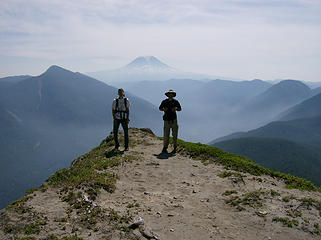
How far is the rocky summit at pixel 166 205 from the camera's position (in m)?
7.68

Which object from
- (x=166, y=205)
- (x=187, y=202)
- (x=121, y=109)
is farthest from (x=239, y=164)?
(x=121, y=109)

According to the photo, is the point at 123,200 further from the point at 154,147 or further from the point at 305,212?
the point at 154,147

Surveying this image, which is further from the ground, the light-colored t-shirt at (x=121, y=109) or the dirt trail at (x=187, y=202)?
the light-colored t-shirt at (x=121, y=109)

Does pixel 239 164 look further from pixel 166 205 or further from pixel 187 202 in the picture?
pixel 166 205

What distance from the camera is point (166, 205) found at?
31.9 ft

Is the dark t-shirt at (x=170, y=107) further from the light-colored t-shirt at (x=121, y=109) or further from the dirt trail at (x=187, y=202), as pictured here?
the dirt trail at (x=187, y=202)

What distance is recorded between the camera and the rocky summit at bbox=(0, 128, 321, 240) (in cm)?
768

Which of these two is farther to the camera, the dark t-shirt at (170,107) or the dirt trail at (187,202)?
the dark t-shirt at (170,107)

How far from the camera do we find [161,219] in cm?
863

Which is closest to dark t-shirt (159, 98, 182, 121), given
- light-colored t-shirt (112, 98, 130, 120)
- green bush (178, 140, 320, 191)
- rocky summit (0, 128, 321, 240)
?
light-colored t-shirt (112, 98, 130, 120)

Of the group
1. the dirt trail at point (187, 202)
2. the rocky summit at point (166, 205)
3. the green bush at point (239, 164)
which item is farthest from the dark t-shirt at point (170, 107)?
the rocky summit at point (166, 205)

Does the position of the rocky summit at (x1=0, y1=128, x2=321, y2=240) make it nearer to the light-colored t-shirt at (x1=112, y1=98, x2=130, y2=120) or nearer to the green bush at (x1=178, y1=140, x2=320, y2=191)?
the green bush at (x1=178, y1=140, x2=320, y2=191)

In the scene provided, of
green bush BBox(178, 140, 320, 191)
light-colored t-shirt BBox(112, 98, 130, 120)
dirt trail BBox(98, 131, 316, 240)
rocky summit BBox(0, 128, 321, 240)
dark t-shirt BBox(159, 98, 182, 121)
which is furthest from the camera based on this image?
light-colored t-shirt BBox(112, 98, 130, 120)

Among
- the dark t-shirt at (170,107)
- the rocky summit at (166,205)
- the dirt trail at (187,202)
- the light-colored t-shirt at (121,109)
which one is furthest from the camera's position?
the light-colored t-shirt at (121,109)
